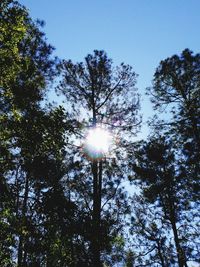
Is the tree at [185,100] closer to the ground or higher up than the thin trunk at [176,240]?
higher up

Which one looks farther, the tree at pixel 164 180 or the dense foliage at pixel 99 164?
the tree at pixel 164 180

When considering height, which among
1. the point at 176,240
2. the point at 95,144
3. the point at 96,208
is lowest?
the point at 176,240

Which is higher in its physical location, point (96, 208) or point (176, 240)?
point (96, 208)

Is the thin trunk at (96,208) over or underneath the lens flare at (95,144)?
underneath

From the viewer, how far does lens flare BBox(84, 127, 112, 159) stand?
1528 centimetres

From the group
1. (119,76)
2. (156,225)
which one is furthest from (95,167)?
(156,225)

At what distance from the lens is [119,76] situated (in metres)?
16.9

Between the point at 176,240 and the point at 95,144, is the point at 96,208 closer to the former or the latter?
the point at 95,144

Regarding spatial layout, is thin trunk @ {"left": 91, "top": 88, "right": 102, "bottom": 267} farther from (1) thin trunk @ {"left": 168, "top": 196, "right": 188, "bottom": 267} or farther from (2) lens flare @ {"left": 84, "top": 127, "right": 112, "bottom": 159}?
(1) thin trunk @ {"left": 168, "top": 196, "right": 188, "bottom": 267}

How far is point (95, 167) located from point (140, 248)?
366 inches

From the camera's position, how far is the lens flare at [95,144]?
50.1ft

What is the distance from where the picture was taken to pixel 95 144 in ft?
51.1

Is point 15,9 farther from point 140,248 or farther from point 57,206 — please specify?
point 140,248

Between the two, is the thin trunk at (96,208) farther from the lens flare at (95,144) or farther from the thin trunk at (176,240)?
the thin trunk at (176,240)
